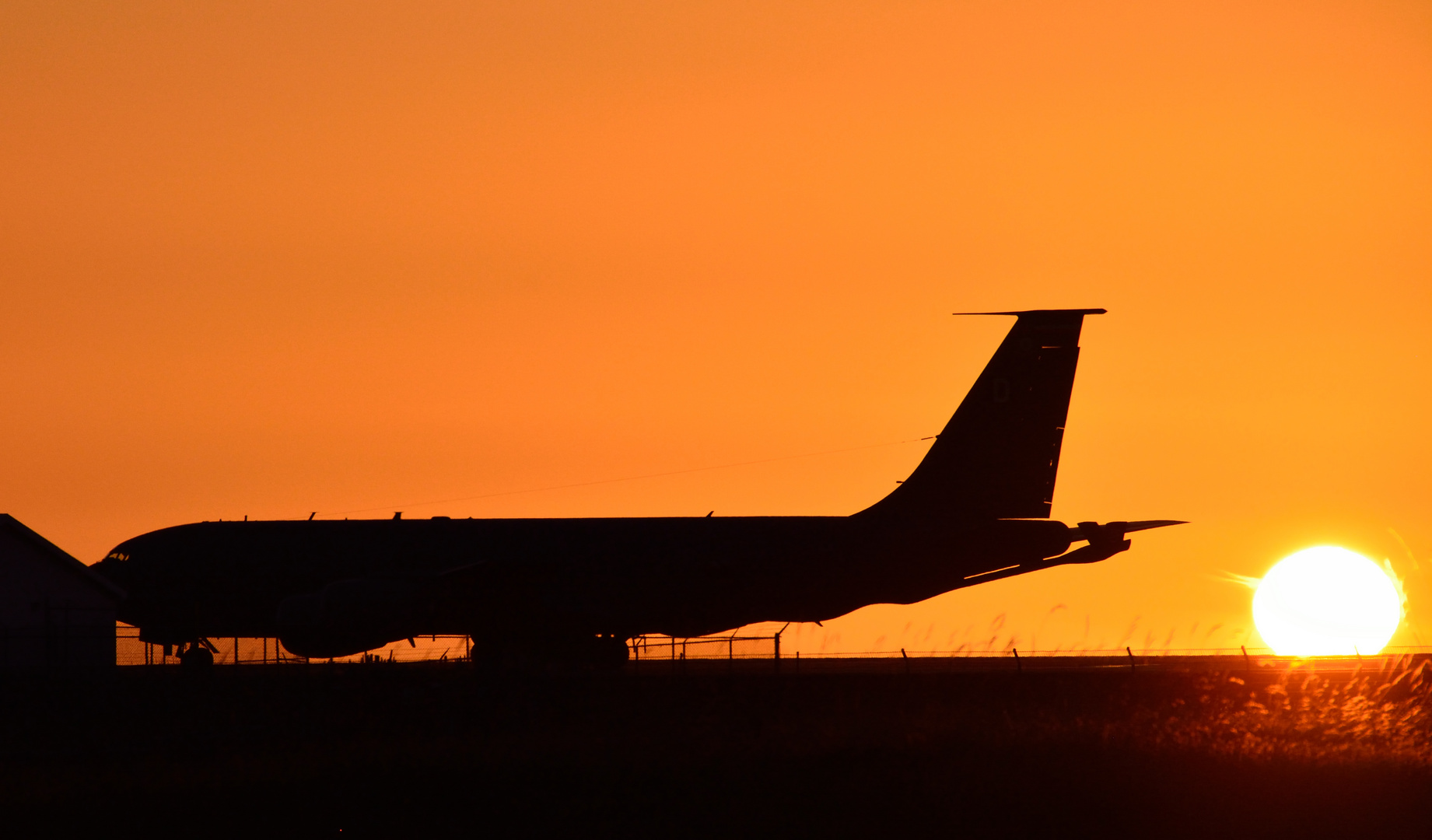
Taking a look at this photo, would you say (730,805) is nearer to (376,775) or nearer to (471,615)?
(376,775)

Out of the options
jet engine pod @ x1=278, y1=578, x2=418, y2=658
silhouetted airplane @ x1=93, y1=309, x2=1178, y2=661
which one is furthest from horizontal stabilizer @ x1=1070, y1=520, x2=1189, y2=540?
jet engine pod @ x1=278, y1=578, x2=418, y2=658

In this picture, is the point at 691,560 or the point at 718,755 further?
the point at 691,560

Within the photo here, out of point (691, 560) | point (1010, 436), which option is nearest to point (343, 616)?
point (691, 560)

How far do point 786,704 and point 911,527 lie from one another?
33.2ft

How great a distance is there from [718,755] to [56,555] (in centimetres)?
2509

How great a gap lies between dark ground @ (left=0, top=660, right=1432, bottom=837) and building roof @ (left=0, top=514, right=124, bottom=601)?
733cm

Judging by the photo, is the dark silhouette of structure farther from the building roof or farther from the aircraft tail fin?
the aircraft tail fin

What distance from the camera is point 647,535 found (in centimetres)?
4200

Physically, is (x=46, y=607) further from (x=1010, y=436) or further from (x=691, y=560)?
(x=1010, y=436)

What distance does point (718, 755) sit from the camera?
23.0 m

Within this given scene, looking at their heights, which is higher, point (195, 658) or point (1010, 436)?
point (1010, 436)

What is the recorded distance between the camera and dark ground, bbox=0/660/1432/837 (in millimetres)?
18266

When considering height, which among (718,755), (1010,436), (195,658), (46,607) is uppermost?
Result: (1010,436)

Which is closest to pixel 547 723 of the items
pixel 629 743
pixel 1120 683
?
pixel 629 743
